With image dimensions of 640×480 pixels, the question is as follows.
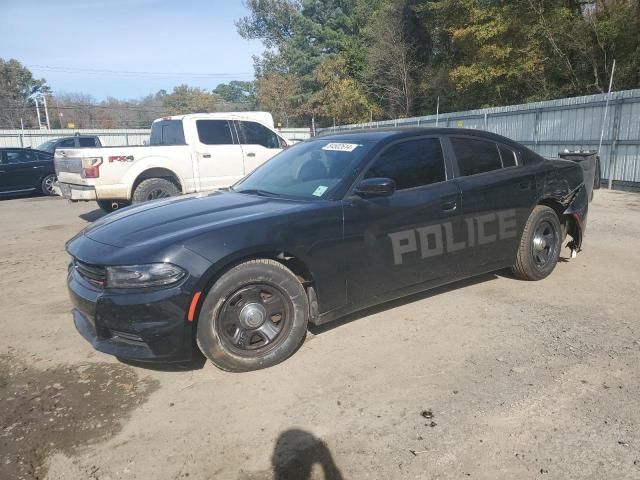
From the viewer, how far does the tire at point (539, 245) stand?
182 inches

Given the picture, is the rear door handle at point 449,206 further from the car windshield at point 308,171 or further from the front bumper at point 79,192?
the front bumper at point 79,192

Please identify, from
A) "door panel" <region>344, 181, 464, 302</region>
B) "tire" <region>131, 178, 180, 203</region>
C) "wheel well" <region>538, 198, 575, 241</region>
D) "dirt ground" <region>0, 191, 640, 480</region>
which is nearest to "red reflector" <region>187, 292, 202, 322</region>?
"dirt ground" <region>0, 191, 640, 480</region>

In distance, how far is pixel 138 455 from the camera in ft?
7.89

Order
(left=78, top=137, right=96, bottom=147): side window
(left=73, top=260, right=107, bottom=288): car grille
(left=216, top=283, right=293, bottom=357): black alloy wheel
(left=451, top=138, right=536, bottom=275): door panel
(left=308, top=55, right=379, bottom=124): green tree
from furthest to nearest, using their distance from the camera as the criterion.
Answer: (left=308, top=55, right=379, bottom=124): green tree < (left=78, top=137, right=96, bottom=147): side window < (left=451, top=138, right=536, bottom=275): door panel < (left=216, top=283, right=293, bottom=357): black alloy wheel < (left=73, top=260, right=107, bottom=288): car grille

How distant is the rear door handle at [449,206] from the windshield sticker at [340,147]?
0.87 meters

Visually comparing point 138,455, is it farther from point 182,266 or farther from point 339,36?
point 339,36

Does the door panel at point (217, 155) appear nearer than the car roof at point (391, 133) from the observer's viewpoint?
No

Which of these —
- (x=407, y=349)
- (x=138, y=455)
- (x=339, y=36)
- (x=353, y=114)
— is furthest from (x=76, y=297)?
(x=339, y=36)

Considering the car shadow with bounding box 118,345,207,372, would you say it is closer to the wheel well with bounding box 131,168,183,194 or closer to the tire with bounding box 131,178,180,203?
the tire with bounding box 131,178,180,203

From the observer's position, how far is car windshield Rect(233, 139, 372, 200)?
3695 mm

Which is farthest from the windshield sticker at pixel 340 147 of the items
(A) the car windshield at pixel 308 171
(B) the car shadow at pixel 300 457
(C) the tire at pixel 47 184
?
(C) the tire at pixel 47 184

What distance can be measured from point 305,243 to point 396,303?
4.66ft

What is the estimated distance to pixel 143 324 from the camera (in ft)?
9.40

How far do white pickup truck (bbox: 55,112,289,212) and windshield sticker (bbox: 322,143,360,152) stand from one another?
12.7 feet
